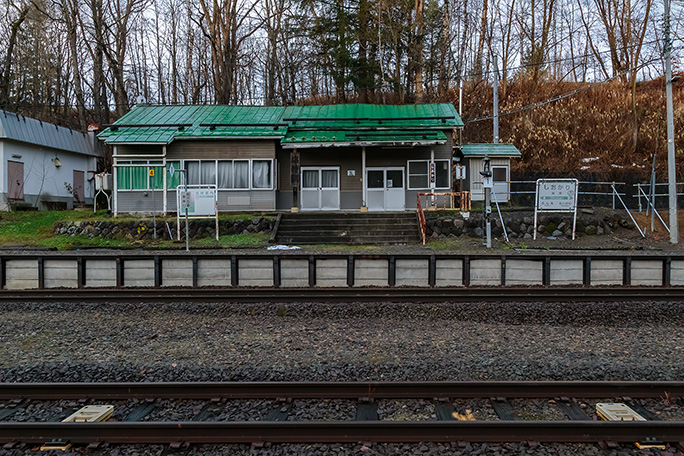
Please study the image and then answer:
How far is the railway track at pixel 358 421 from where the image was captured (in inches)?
161

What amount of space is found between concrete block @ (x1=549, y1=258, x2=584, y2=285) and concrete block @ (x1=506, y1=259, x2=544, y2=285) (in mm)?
351

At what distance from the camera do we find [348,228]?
19.5 m

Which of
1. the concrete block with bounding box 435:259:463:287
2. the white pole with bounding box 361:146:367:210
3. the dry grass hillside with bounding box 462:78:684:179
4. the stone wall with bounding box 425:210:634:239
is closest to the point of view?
the concrete block with bounding box 435:259:463:287

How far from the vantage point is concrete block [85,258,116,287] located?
37.8 ft

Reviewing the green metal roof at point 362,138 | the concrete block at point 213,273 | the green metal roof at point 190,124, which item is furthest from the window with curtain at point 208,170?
the concrete block at point 213,273

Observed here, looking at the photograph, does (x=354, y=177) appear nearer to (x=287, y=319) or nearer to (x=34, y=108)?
(x=287, y=319)

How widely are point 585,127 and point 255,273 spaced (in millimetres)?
29449

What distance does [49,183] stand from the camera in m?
26.6

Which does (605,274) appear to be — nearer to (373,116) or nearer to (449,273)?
(449,273)

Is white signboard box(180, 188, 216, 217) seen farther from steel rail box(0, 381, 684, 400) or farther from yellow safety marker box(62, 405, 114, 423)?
yellow safety marker box(62, 405, 114, 423)

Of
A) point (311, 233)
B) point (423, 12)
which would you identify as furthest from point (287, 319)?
point (423, 12)

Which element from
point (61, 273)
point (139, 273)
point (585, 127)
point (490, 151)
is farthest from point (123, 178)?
point (585, 127)

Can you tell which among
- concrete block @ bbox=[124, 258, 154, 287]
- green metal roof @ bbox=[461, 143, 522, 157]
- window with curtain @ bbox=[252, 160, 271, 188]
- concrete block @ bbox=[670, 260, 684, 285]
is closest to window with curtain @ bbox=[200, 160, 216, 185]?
window with curtain @ bbox=[252, 160, 271, 188]

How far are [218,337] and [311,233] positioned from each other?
1186cm
